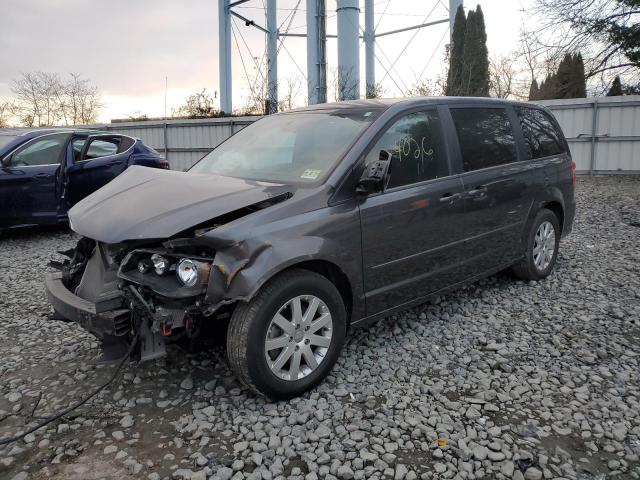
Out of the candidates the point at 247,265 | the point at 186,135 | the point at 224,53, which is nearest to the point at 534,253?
the point at 247,265

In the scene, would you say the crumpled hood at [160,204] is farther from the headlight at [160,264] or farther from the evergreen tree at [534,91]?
the evergreen tree at [534,91]

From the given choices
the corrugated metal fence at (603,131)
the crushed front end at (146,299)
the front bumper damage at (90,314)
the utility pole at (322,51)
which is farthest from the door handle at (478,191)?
the utility pole at (322,51)

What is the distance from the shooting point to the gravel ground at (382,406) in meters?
2.58

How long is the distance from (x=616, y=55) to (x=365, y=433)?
17.3 metres

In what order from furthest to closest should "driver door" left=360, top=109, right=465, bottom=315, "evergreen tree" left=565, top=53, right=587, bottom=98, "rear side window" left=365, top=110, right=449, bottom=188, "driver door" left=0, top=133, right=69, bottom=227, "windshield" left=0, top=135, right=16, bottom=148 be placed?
"evergreen tree" left=565, top=53, right=587, bottom=98, "windshield" left=0, top=135, right=16, bottom=148, "driver door" left=0, top=133, right=69, bottom=227, "rear side window" left=365, top=110, right=449, bottom=188, "driver door" left=360, top=109, right=465, bottom=315

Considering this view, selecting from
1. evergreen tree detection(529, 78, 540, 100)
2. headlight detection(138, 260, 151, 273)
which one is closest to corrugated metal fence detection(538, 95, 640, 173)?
headlight detection(138, 260, 151, 273)

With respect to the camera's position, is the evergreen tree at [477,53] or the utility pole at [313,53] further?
the evergreen tree at [477,53]

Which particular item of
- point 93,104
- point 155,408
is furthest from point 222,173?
point 93,104

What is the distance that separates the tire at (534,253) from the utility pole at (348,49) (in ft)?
46.6

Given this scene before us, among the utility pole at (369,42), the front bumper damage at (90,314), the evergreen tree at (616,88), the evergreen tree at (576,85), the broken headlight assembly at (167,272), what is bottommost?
the front bumper damage at (90,314)

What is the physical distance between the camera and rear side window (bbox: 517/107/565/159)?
509 cm

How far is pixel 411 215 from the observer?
370 cm

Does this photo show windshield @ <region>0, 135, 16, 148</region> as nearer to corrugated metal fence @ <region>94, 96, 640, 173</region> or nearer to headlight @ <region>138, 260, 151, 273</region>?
headlight @ <region>138, 260, 151, 273</region>

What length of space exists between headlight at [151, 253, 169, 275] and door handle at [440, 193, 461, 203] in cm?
205
